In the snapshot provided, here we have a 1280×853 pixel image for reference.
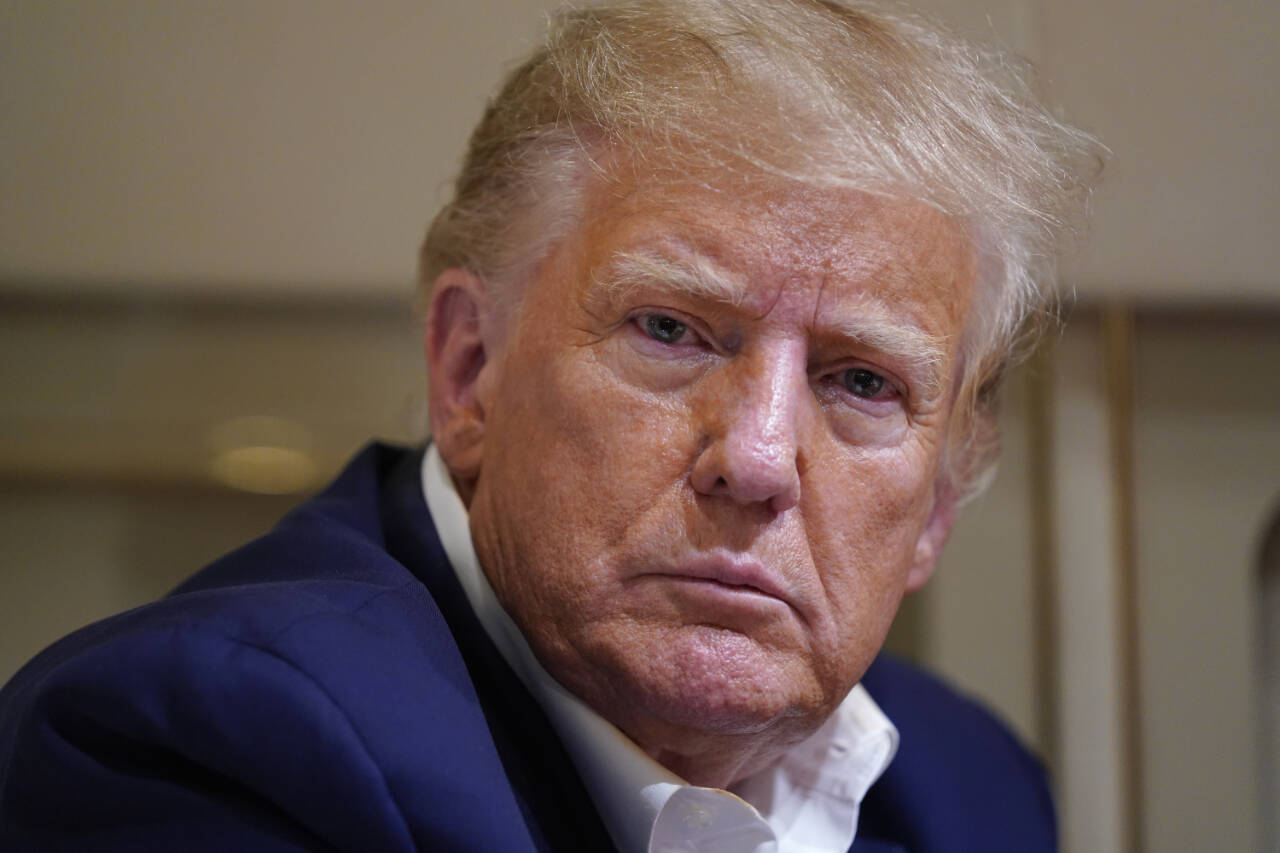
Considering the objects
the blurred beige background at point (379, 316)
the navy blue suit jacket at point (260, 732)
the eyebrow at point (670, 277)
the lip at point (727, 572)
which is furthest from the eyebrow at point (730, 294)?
the blurred beige background at point (379, 316)

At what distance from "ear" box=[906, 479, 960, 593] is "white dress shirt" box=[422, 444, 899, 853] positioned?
19cm

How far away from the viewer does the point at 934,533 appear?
Result: 1.42 metres

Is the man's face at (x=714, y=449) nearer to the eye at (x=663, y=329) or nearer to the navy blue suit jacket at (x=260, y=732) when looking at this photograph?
the eye at (x=663, y=329)

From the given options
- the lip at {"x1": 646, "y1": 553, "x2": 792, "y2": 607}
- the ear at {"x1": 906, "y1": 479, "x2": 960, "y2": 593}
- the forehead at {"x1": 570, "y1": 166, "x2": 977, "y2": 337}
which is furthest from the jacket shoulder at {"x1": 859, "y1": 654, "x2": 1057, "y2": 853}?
the forehead at {"x1": 570, "y1": 166, "x2": 977, "y2": 337}

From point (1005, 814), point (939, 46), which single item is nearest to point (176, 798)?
point (939, 46)

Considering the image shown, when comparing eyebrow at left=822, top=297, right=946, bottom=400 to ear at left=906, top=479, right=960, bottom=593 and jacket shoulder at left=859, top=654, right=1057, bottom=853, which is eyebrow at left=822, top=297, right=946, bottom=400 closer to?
ear at left=906, top=479, right=960, bottom=593

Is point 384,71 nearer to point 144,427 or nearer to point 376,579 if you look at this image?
point 144,427

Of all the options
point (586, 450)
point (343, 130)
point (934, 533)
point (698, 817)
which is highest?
point (343, 130)

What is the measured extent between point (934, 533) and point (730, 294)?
1.71ft

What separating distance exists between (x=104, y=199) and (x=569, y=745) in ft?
4.59

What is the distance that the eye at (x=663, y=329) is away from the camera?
3.64ft

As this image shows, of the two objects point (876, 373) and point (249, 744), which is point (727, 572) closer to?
point (876, 373)

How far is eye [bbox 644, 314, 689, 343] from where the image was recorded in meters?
1.11

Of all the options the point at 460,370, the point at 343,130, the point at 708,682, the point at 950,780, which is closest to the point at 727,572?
the point at 708,682
